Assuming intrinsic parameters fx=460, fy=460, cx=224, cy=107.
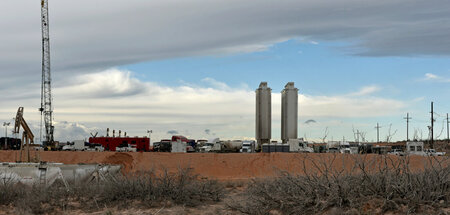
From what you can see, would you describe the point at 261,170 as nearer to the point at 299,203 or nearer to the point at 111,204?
the point at 111,204

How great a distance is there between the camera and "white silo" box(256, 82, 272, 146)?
5966cm

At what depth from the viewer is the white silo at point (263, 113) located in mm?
59656

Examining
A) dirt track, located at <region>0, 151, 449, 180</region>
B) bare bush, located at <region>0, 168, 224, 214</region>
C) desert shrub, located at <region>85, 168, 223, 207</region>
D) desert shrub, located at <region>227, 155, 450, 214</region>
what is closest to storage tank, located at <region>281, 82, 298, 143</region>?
dirt track, located at <region>0, 151, 449, 180</region>

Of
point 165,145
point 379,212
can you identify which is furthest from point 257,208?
point 165,145

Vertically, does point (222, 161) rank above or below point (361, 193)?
below

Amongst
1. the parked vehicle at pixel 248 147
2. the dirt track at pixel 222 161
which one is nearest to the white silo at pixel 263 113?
the parked vehicle at pixel 248 147

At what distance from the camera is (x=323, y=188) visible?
10.4 m

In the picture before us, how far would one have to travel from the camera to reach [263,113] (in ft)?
196

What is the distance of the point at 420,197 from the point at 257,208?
3.65 metres

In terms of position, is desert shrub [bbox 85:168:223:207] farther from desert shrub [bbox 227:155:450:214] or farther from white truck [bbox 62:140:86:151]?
white truck [bbox 62:140:86:151]

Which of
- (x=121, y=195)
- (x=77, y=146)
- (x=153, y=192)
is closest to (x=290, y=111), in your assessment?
(x=77, y=146)

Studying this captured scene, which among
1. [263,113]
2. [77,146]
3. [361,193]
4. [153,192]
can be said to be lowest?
[153,192]

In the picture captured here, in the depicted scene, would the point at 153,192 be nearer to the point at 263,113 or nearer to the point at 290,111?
the point at 290,111

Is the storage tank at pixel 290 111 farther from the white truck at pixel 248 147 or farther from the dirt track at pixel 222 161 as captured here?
the dirt track at pixel 222 161
